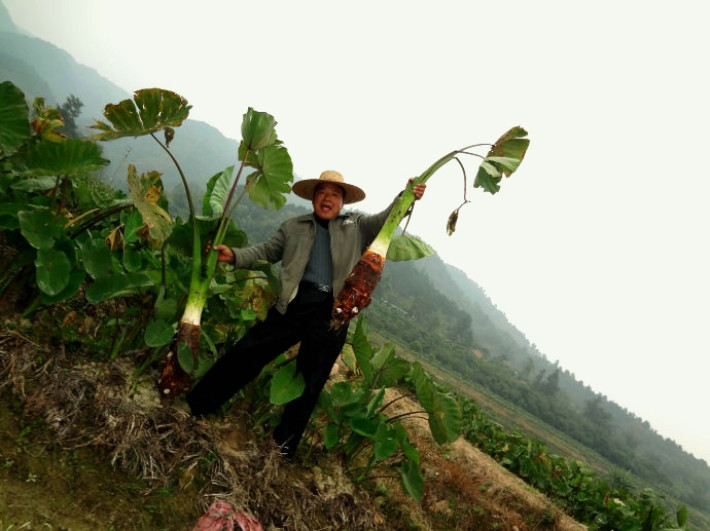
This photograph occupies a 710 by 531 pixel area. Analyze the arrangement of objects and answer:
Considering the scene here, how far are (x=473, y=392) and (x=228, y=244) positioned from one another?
6129 centimetres

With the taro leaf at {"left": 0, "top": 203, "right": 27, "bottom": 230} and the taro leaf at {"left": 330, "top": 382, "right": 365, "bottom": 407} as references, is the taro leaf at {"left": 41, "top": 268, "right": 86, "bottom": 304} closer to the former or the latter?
the taro leaf at {"left": 0, "top": 203, "right": 27, "bottom": 230}

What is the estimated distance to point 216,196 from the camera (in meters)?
2.79

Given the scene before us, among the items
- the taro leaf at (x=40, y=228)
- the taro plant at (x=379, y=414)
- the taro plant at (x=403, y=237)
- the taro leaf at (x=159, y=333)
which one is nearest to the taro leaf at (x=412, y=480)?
the taro plant at (x=379, y=414)

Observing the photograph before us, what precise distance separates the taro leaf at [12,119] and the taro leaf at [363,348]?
2.33 meters

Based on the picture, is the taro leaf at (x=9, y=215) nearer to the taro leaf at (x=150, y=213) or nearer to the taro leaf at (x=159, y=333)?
the taro leaf at (x=150, y=213)

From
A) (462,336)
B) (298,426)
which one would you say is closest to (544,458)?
(298,426)

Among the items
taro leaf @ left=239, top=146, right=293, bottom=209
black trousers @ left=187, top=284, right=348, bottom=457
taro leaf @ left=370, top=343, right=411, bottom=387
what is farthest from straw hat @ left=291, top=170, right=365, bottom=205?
taro leaf @ left=370, top=343, right=411, bottom=387

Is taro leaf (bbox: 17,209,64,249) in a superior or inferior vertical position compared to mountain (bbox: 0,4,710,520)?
superior

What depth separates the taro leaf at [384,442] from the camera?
8.98 feet

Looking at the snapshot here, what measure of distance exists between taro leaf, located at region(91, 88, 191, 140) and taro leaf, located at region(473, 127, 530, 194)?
2.06 meters

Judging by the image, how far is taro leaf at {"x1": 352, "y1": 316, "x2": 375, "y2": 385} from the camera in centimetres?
299

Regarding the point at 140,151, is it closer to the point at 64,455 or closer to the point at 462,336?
the point at 462,336

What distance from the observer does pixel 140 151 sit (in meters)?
188

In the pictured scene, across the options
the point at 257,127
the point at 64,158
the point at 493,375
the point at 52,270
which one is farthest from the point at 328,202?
the point at 493,375
